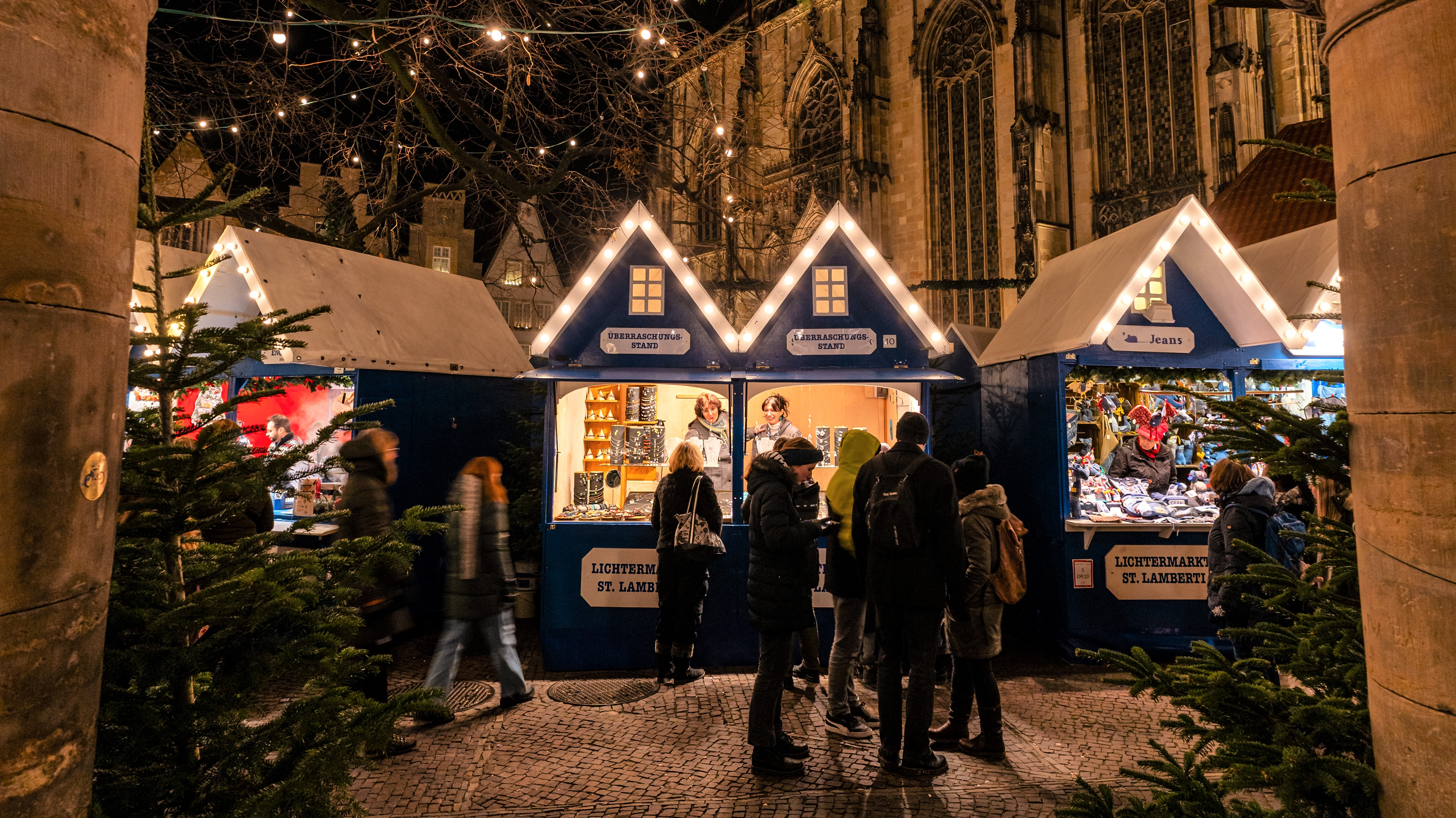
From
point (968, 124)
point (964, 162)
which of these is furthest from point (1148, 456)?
point (968, 124)

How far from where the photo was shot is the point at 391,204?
11156mm

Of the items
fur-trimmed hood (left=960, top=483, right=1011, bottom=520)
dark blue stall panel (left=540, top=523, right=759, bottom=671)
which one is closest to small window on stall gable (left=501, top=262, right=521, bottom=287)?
dark blue stall panel (left=540, top=523, right=759, bottom=671)

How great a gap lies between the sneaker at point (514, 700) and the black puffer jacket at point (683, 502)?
153 centimetres

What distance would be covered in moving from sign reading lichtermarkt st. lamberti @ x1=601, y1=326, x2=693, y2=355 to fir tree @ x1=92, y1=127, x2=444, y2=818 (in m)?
4.41

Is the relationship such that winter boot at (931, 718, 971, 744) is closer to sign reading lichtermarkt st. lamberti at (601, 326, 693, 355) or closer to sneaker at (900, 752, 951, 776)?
sneaker at (900, 752, 951, 776)

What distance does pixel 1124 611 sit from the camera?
6574mm

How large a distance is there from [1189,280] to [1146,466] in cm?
189

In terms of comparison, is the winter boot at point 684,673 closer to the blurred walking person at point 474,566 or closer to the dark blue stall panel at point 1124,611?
the blurred walking person at point 474,566

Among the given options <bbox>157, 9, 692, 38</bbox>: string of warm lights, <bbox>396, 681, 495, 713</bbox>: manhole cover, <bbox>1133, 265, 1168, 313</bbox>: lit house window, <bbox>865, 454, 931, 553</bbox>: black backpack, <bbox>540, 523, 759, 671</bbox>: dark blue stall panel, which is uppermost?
<bbox>157, 9, 692, 38</bbox>: string of warm lights

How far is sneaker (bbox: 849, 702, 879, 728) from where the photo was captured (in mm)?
4965

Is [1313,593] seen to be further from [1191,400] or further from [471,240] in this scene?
[471,240]

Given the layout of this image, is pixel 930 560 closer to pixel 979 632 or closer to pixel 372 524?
pixel 979 632

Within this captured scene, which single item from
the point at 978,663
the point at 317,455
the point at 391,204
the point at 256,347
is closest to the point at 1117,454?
the point at 978,663

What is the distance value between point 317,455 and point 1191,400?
Result: 922cm
